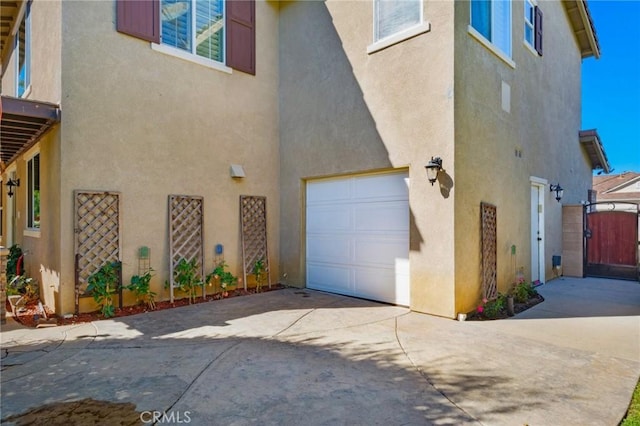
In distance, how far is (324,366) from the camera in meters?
4.34

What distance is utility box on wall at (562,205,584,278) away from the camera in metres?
10.9

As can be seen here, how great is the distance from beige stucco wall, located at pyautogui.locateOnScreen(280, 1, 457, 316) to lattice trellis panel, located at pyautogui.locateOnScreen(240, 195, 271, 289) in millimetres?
561

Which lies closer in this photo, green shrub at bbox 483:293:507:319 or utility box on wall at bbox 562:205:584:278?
green shrub at bbox 483:293:507:319

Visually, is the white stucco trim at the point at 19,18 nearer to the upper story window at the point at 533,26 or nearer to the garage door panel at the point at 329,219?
the garage door panel at the point at 329,219

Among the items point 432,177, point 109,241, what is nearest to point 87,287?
point 109,241

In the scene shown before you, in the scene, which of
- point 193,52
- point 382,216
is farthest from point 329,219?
point 193,52

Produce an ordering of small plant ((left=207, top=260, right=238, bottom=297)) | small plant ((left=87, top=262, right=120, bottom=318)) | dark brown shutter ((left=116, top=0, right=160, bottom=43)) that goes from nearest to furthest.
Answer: small plant ((left=87, top=262, right=120, bottom=318)) < dark brown shutter ((left=116, top=0, right=160, bottom=43)) < small plant ((left=207, top=260, right=238, bottom=297))

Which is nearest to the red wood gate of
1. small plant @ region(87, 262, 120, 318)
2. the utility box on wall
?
the utility box on wall

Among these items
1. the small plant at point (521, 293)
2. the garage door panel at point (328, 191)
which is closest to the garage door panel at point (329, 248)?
the garage door panel at point (328, 191)

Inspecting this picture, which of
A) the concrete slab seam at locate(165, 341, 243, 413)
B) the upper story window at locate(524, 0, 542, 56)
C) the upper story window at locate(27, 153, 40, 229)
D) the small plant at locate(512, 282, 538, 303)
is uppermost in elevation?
the upper story window at locate(524, 0, 542, 56)

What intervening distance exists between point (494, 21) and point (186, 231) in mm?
7823

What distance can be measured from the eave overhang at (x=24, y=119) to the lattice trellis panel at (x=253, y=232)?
395 cm

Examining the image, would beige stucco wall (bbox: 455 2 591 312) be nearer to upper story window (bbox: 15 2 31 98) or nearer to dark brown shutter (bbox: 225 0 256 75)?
dark brown shutter (bbox: 225 0 256 75)

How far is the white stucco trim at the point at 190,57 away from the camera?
7688 millimetres
